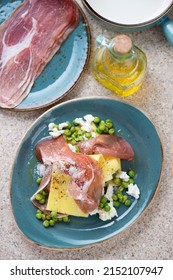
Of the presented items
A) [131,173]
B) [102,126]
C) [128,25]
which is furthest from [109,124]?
[128,25]

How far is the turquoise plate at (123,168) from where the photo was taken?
1.34m

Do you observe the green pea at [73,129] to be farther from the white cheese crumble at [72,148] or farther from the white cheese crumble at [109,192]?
the white cheese crumble at [109,192]

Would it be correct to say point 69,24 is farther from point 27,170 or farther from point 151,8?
point 27,170

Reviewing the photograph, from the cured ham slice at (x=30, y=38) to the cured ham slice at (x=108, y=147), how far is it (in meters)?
0.21

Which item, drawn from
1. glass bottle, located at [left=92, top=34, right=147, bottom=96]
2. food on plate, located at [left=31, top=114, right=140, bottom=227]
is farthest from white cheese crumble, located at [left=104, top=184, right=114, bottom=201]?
glass bottle, located at [left=92, top=34, right=147, bottom=96]

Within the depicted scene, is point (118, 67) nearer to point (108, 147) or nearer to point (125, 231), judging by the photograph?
point (108, 147)

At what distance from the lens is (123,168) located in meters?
1.36

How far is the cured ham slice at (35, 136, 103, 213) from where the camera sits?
1271 mm

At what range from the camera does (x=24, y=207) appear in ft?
4.42

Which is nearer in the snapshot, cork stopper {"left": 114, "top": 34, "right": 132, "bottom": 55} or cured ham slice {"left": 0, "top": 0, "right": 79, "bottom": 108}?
cork stopper {"left": 114, "top": 34, "right": 132, "bottom": 55}

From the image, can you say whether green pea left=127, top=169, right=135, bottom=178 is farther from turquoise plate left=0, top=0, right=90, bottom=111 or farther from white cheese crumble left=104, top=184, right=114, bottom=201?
turquoise plate left=0, top=0, right=90, bottom=111

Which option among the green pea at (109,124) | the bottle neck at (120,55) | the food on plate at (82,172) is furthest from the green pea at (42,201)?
the bottle neck at (120,55)

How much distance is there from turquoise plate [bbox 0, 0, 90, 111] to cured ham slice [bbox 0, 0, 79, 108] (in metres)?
0.01

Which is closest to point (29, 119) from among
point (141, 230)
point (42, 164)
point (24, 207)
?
point (42, 164)
